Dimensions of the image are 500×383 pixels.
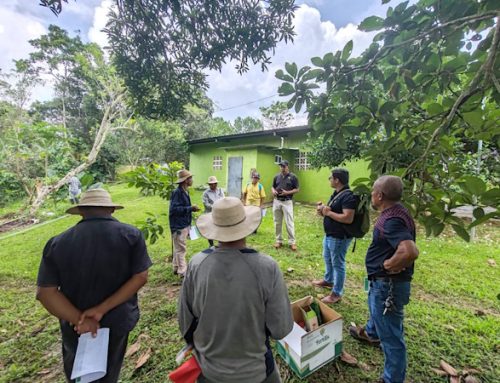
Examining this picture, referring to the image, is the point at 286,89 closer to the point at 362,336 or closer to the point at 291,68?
the point at 291,68

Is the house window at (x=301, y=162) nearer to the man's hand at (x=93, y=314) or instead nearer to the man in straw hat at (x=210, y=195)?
the man in straw hat at (x=210, y=195)

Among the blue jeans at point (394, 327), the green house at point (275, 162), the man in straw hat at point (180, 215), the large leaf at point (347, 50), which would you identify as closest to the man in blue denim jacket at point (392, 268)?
the blue jeans at point (394, 327)

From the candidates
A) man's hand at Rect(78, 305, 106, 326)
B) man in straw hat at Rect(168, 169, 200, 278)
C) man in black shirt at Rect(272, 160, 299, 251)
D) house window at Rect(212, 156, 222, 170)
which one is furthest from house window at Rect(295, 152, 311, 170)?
man's hand at Rect(78, 305, 106, 326)

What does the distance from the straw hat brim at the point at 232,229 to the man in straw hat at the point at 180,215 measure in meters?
2.50

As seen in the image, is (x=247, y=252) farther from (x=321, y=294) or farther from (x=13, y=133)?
(x=13, y=133)

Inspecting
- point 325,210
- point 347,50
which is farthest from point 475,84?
point 325,210

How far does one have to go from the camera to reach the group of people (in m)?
1.25

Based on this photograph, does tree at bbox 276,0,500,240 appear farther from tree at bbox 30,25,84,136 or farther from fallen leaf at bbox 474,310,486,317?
tree at bbox 30,25,84,136

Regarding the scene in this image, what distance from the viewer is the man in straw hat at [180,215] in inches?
155

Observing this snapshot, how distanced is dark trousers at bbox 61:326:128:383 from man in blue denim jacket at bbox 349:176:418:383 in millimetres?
2070

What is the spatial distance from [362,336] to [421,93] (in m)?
2.44

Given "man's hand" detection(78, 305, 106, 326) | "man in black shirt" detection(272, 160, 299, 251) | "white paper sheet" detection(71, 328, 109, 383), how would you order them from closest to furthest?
"white paper sheet" detection(71, 328, 109, 383) < "man's hand" detection(78, 305, 106, 326) < "man in black shirt" detection(272, 160, 299, 251)

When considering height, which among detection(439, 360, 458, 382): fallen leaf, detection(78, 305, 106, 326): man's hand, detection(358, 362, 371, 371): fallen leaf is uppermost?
detection(78, 305, 106, 326): man's hand

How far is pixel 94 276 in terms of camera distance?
1608 millimetres
